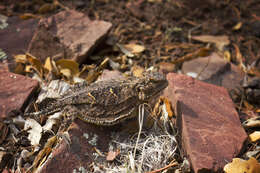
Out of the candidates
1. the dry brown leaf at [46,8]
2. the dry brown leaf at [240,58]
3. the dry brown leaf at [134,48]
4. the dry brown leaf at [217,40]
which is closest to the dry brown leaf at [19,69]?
the dry brown leaf at [46,8]

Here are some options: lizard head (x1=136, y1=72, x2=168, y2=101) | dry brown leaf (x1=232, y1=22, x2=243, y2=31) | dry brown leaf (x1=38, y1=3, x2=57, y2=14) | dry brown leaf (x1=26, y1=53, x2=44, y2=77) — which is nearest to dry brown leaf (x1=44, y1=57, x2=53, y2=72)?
dry brown leaf (x1=26, y1=53, x2=44, y2=77)

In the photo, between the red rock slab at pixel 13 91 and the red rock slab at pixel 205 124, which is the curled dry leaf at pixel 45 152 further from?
the red rock slab at pixel 205 124

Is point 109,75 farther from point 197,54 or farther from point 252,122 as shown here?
point 252,122

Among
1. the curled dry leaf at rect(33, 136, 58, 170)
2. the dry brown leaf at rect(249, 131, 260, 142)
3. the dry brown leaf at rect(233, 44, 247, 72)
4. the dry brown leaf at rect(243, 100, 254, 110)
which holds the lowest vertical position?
the curled dry leaf at rect(33, 136, 58, 170)

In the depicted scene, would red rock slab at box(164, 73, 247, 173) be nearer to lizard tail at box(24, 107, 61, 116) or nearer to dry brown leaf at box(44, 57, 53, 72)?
lizard tail at box(24, 107, 61, 116)

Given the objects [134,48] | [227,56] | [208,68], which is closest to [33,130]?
[134,48]

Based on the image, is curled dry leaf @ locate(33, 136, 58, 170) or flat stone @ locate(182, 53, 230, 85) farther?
flat stone @ locate(182, 53, 230, 85)

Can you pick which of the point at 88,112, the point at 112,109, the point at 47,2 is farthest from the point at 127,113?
the point at 47,2
